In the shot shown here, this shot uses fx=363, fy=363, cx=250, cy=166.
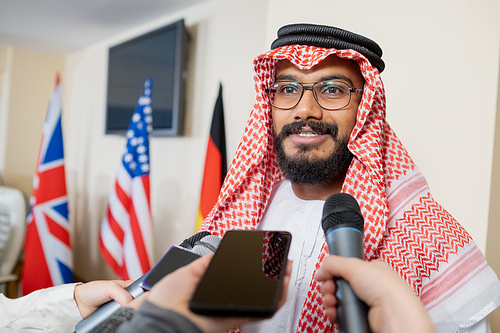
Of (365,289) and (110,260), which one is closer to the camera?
(365,289)

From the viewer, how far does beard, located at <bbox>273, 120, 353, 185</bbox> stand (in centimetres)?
116

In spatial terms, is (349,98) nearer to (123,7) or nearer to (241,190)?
(241,190)

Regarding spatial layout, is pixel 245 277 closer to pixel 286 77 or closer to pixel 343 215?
pixel 343 215

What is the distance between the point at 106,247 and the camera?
277 cm

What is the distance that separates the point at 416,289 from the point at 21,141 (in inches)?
206

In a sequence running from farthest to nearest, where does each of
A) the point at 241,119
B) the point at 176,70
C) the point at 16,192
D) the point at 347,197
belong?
1. the point at 16,192
2. the point at 176,70
3. the point at 241,119
4. the point at 347,197

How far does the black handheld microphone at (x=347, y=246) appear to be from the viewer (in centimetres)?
51

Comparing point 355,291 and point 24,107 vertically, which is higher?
point 24,107

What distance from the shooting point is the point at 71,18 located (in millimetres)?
3412

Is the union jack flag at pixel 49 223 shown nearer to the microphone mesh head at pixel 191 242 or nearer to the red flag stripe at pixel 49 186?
the red flag stripe at pixel 49 186

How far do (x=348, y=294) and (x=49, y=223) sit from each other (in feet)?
9.96

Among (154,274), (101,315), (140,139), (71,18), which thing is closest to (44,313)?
(101,315)

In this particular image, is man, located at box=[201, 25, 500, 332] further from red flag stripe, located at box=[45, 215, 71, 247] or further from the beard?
red flag stripe, located at box=[45, 215, 71, 247]

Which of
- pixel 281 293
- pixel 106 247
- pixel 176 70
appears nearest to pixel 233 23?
pixel 176 70
